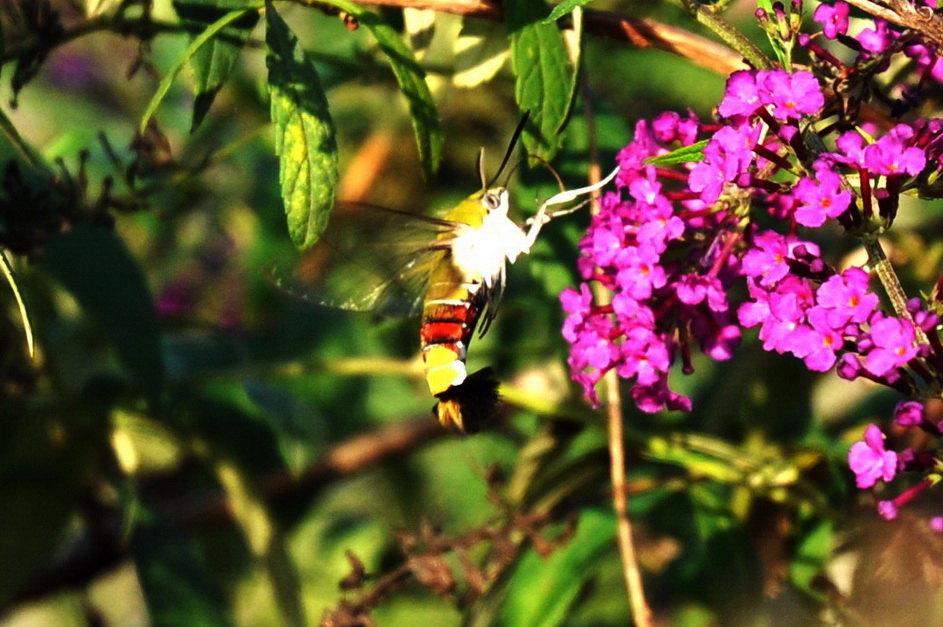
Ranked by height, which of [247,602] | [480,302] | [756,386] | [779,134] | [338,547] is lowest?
[247,602]

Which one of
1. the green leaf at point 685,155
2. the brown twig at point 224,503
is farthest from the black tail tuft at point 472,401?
the brown twig at point 224,503

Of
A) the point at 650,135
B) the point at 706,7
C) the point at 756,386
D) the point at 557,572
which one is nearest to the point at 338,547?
the point at 557,572

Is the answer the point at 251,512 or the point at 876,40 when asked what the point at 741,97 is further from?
the point at 251,512

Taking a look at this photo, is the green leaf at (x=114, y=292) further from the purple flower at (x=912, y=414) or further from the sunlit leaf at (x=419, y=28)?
the purple flower at (x=912, y=414)

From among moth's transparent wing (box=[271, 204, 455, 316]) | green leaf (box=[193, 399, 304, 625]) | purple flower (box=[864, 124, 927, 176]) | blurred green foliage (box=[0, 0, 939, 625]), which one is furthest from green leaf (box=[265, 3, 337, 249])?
green leaf (box=[193, 399, 304, 625])

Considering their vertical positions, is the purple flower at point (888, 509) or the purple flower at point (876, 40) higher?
the purple flower at point (876, 40)

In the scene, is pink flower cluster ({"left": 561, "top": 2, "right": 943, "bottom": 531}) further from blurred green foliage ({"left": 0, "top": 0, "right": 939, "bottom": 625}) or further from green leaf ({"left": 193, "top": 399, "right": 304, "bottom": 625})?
green leaf ({"left": 193, "top": 399, "right": 304, "bottom": 625})

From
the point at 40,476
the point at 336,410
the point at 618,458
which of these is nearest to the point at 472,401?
the point at 618,458

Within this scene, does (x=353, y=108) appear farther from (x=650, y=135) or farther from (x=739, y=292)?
(x=650, y=135)
